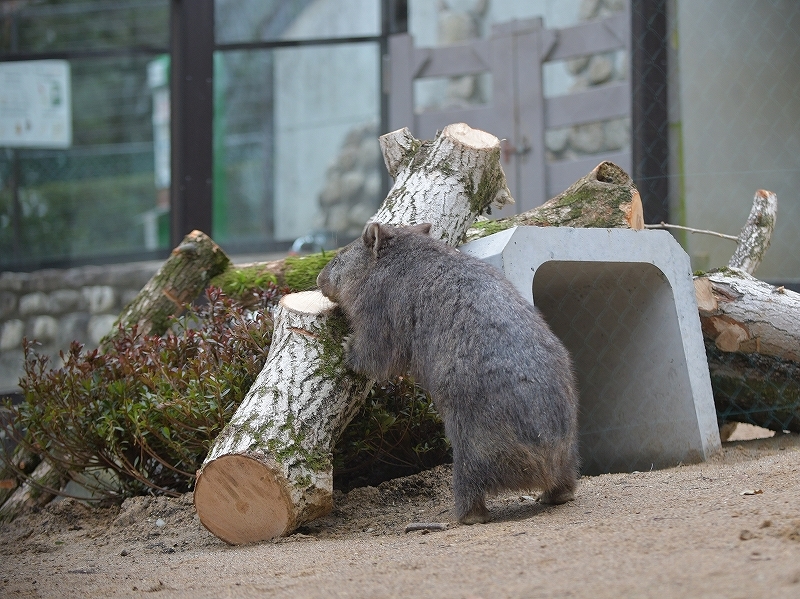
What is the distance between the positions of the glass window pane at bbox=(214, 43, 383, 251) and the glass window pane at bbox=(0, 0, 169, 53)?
1.27 metres

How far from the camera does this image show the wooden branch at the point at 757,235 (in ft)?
19.1

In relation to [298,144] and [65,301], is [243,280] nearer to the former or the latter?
[65,301]

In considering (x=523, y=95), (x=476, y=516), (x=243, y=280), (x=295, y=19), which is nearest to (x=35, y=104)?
(x=295, y=19)

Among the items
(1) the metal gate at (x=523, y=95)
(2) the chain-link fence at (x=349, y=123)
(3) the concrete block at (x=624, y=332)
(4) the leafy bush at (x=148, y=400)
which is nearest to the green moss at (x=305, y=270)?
(4) the leafy bush at (x=148, y=400)

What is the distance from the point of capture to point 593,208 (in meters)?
5.23

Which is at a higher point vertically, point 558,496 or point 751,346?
point 751,346

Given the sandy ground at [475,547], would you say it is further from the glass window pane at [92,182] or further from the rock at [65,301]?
the glass window pane at [92,182]

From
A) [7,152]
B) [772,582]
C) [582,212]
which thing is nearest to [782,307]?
[582,212]

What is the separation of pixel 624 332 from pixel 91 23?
7638 millimetres

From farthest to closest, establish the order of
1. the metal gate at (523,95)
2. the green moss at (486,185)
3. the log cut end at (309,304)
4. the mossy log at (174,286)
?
the metal gate at (523,95) < the mossy log at (174,286) < the green moss at (486,185) < the log cut end at (309,304)

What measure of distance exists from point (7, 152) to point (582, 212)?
6.32 meters

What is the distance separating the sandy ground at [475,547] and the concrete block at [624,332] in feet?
1.19

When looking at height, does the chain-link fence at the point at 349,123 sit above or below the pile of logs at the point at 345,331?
above

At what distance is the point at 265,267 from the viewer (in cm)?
600
